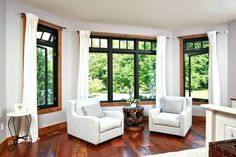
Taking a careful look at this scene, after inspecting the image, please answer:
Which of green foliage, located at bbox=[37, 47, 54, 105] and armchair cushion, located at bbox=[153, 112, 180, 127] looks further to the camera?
green foliage, located at bbox=[37, 47, 54, 105]

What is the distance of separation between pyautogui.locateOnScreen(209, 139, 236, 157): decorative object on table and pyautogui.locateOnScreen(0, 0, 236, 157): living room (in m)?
0.55

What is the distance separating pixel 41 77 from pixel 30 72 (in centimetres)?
57

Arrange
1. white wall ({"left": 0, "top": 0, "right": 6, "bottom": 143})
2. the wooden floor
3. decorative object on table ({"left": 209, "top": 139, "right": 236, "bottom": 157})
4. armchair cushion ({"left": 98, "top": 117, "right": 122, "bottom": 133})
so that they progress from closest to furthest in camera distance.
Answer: decorative object on table ({"left": 209, "top": 139, "right": 236, "bottom": 157}) → the wooden floor → white wall ({"left": 0, "top": 0, "right": 6, "bottom": 143}) → armchair cushion ({"left": 98, "top": 117, "right": 122, "bottom": 133})

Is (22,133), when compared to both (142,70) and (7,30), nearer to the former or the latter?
(7,30)

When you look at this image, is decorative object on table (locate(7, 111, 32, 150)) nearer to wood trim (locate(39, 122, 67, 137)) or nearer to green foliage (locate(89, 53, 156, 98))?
wood trim (locate(39, 122, 67, 137))

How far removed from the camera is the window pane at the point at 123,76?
5094 millimetres

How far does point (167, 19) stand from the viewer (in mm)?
4445

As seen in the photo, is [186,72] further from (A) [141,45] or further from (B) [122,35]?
(B) [122,35]

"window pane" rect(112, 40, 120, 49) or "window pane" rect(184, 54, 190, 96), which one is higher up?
"window pane" rect(112, 40, 120, 49)

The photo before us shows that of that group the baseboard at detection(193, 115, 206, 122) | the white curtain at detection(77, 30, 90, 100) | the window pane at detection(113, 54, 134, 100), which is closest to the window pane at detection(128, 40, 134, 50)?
the window pane at detection(113, 54, 134, 100)

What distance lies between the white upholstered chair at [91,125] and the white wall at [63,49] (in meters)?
0.80

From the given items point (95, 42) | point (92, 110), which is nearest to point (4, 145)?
point (92, 110)

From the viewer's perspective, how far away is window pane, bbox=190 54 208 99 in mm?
5078

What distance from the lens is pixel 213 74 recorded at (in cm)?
470
